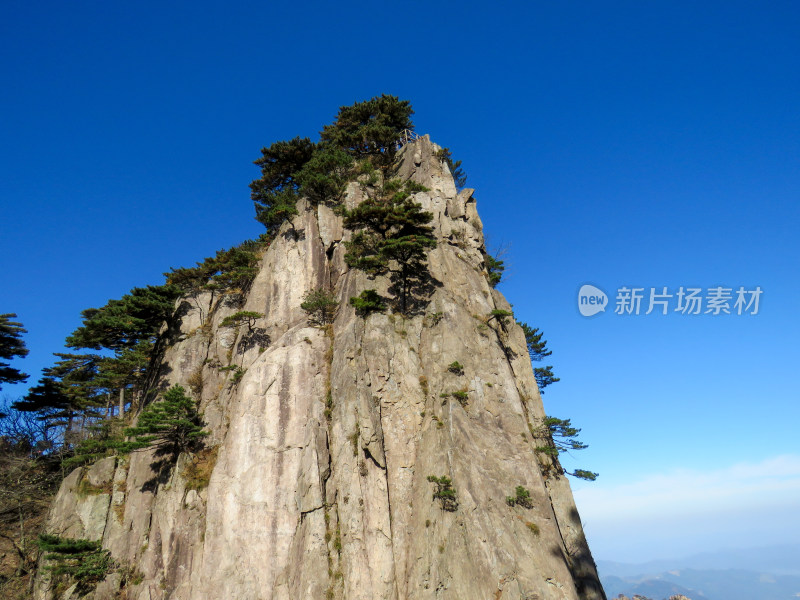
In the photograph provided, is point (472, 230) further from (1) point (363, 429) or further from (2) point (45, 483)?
(2) point (45, 483)

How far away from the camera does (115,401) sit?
3956 cm

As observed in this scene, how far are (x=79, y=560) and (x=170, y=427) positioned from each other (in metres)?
9.12

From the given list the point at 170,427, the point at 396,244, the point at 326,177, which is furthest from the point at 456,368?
the point at 326,177

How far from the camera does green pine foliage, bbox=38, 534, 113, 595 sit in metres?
24.6

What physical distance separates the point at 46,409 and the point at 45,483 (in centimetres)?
895

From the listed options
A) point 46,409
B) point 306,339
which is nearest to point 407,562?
point 306,339

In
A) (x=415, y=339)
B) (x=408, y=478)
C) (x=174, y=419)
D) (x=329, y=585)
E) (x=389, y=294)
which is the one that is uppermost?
(x=389, y=294)

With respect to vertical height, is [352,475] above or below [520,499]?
above

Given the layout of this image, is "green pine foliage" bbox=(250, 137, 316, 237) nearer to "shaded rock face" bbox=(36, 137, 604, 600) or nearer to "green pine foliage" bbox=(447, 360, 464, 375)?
"shaded rock face" bbox=(36, 137, 604, 600)

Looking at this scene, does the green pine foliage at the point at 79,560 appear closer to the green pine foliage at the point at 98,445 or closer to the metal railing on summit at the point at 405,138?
the green pine foliage at the point at 98,445

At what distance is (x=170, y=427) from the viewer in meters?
28.6

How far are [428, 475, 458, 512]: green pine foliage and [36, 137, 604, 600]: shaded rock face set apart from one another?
1.12ft

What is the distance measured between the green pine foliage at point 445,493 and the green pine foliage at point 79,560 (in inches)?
839

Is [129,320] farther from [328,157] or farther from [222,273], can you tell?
[328,157]
